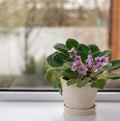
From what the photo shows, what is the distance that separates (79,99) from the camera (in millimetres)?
894

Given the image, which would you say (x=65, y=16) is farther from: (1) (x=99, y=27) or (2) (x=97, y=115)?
(2) (x=97, y=115)

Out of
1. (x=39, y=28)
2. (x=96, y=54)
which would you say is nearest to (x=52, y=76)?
(x=96, y=54)

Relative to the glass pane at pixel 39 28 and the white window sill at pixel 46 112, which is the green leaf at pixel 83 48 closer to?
the white window sill at pixel 46 112

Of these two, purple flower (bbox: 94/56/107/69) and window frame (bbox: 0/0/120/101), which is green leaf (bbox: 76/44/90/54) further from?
window frame (bbox: 0/0/120/101)

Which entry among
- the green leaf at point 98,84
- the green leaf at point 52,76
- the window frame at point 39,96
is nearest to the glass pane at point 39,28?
the window frame at point 39,96

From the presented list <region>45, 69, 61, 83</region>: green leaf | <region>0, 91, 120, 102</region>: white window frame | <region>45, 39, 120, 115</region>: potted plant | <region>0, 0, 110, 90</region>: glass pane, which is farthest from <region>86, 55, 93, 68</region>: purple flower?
<region>0, 0, 110, 90</region>: glass pane

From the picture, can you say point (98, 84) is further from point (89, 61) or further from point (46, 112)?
point (46, 112)

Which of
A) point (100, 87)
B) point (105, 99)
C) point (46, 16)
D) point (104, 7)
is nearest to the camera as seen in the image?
point (100, 87)

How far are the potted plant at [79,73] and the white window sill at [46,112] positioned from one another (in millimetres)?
33

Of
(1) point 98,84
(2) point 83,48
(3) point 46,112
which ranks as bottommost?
(3) point 46,112

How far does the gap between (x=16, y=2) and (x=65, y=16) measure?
1.70 feet

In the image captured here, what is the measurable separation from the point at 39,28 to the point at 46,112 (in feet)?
6.63

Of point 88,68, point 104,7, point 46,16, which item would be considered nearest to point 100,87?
point 88,68

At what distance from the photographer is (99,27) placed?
9.40 ft
